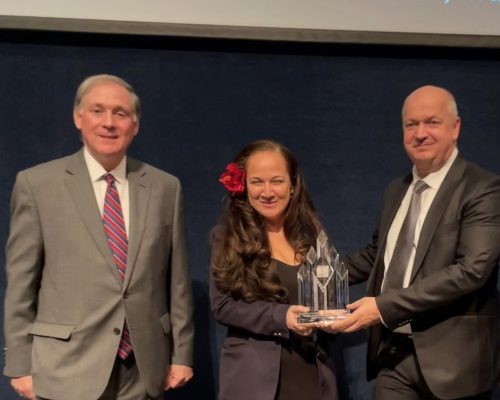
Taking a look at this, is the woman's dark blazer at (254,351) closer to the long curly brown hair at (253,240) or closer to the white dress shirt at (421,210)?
the long curly brown hair at (253,240)

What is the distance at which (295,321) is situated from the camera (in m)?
2.24

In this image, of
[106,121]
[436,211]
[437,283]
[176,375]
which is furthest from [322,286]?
[106,121]

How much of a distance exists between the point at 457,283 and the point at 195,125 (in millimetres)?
1425

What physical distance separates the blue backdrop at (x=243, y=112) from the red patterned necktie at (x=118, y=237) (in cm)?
87

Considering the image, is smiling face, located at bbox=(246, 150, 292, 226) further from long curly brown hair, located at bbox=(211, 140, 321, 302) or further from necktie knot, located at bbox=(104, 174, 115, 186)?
necktie knot, located at bbox=(104, 174, 115, 186)

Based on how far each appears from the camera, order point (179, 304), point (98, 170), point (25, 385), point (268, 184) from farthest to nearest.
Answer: point (268, 184), point (179, 304), point (98, 170), point (25, 385)

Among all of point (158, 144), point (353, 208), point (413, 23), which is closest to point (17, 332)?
point (158, 144)

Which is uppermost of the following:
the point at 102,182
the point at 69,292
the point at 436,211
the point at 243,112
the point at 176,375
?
the point at 243,112

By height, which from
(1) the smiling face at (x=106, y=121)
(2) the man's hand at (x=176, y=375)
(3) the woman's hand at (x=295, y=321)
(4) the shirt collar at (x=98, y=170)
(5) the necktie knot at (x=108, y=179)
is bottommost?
(2) the man's hand at (x=176, y=375)

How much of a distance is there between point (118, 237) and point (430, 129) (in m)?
1.17

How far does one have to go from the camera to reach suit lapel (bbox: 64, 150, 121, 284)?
2158 millimetres

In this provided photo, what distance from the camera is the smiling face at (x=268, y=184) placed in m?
2.47

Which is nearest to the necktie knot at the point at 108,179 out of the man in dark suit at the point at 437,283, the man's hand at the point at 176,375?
the man's hand at the point at 176,375

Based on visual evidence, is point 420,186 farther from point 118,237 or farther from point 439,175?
point 118,237
